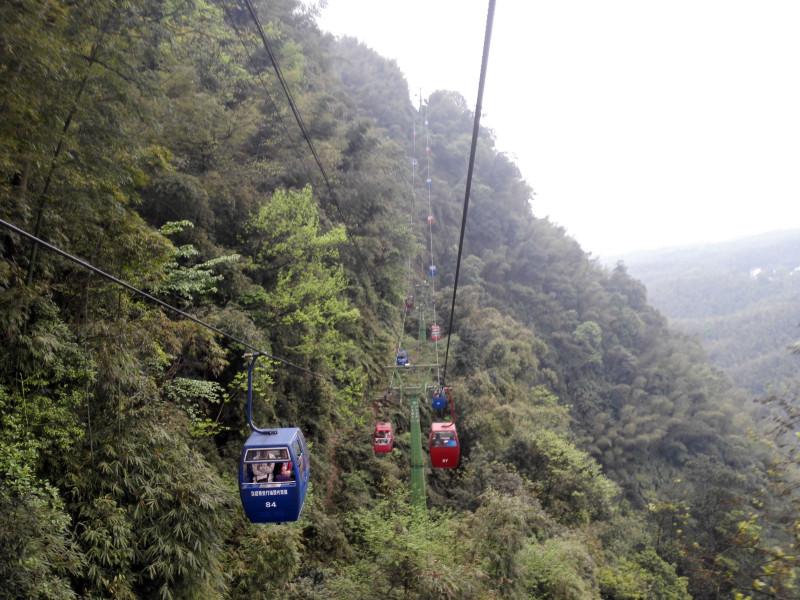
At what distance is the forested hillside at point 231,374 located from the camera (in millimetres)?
5660

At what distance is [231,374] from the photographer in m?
10.9

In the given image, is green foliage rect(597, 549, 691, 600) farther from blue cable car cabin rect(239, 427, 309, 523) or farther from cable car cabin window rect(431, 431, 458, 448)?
blue cable car cabin rect(239, 427, 309, 523)

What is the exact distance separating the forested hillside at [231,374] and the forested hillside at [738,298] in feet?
22.6

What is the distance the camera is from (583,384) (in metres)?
34.8

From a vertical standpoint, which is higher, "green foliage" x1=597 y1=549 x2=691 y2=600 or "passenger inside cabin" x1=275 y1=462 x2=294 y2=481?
"passenger inside cabin" x1=275 y1=462 x2=294 y2=481

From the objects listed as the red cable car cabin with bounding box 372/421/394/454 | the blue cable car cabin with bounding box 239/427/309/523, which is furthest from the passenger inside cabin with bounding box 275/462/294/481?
the red cable car cabin with bounding box 372/421/394/454

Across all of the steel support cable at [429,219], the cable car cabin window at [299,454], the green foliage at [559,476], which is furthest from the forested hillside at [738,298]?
the steel support cable at [429,219]

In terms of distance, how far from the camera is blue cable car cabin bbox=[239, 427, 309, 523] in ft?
20.8

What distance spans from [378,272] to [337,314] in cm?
726

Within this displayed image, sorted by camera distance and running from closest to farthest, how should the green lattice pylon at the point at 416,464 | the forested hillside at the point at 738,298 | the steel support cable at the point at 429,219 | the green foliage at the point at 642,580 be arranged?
the green lattice pylon at the point at 416,464
the green foliage at the point at 642,580
the steel support cable at the point at 429,219
the forested hillside at the point at 738,298

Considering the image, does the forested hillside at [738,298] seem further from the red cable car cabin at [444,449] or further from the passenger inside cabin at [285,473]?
the red cable car cabin at [444,449]

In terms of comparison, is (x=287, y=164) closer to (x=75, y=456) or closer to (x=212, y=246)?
(x=212, y=246)

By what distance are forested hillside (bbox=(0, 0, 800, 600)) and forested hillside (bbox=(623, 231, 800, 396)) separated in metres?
6.88

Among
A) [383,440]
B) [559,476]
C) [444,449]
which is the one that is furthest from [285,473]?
[559,476]
